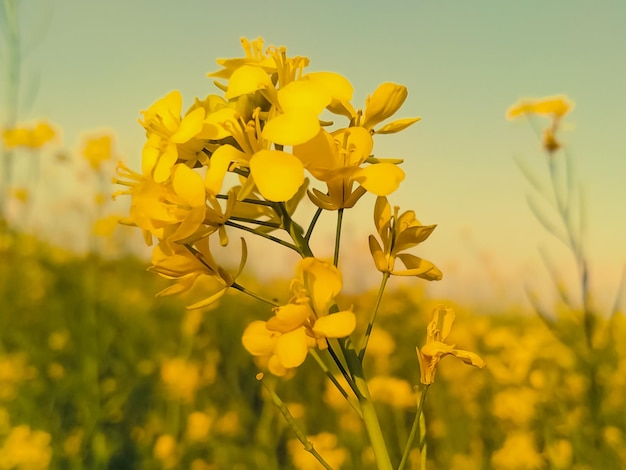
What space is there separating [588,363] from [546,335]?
1.05 metres

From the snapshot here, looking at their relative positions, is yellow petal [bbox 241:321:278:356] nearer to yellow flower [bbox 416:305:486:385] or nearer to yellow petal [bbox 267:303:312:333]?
yellow petal [bbox 267:303:312:333]

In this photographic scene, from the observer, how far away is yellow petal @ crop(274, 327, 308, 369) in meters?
0.59

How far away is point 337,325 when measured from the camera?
0.57 metres

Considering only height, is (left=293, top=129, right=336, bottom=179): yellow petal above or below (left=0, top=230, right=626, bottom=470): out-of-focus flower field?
above

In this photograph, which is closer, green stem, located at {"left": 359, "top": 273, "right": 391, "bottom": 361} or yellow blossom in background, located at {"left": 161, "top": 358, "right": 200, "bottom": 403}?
green stem, located at {"left": 359, "top": 273, "right": 391, "bottom": 361}

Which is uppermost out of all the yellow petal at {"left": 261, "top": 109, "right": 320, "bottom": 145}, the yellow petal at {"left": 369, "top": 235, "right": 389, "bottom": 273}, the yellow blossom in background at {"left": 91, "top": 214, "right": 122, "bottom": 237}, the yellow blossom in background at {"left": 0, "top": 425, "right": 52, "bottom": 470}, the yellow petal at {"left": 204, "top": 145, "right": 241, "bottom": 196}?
the yellow petal at {"left": 261, "top": 109, "right": 320, "bottom": 145}

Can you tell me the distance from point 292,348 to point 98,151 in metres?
2.23

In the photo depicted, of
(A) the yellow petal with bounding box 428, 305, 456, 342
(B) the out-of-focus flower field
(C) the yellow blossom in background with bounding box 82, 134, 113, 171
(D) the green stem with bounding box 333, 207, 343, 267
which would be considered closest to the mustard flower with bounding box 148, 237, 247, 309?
(D) the green stem with bounding box 333, 207, 343, 267

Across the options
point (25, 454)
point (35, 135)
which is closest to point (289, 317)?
point (25, 454)

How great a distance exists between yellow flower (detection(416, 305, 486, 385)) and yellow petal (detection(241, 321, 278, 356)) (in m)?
0.15

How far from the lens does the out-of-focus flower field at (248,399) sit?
1749mm

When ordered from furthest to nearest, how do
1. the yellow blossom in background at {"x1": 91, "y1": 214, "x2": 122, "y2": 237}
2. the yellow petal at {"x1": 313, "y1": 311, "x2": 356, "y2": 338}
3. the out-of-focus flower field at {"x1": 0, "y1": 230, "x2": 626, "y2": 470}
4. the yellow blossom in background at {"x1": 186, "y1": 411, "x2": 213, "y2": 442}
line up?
the yellow blossom in background at {"x1": 91, "y1": 214, "x2": 122, "y2": 237}, the yellow blossom in background at {"x1": 186, "y1": 411, "x2": 213, "y2": 442}, the out-of-focus flower field at {"x1": 0, "y1": 230, "x2": 626, "y2": 470}, the yellow petal at {"x1": 313, "y1": 311, "x2": 356, "y2": 338}

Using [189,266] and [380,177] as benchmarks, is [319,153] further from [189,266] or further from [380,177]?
[189,266]

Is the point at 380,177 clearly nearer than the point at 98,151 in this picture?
Yes
